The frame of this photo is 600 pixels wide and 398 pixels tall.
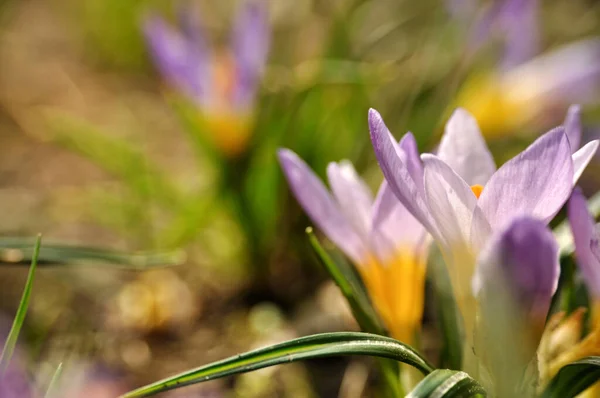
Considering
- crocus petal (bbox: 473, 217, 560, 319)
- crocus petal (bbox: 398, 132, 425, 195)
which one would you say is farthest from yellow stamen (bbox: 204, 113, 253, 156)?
crocus petal (bbox: 473, 217, 560, 319)

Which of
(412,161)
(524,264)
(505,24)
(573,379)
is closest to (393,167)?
(412,161)

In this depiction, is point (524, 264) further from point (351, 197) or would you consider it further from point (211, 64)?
point (211, 64)

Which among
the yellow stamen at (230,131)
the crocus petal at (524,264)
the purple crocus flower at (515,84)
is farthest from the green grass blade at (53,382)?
the purple crocus flower at (515,84)

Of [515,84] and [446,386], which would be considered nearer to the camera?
[446,386]

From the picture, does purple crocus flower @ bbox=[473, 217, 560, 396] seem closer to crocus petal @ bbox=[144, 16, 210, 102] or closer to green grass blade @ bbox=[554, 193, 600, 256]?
green grass blade @ bbox=[554, 193, 600, 256]

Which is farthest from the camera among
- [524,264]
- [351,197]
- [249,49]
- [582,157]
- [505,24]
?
[505,24]

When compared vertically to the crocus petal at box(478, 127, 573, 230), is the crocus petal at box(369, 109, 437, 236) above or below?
above

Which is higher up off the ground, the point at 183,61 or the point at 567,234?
the point at 183,61
